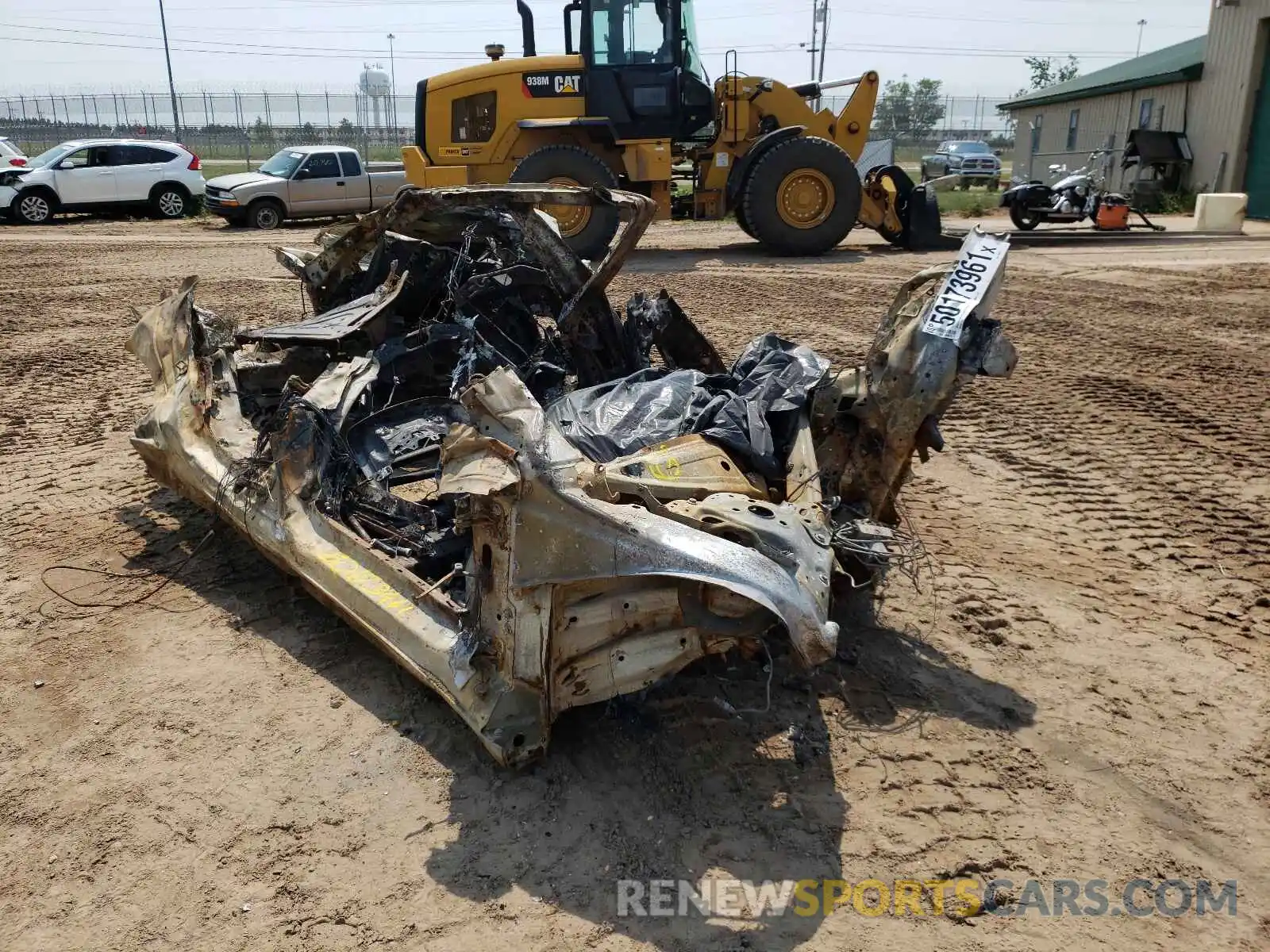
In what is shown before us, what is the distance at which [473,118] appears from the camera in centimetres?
1275

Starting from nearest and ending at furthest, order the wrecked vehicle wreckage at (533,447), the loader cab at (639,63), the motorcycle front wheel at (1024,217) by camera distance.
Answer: the wrecked vehicle wreckage at (533,447) → the loader cab at (639,63) → the motorcycle front wheel at (1024,217)

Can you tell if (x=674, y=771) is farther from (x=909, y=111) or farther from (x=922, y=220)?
(x=909, y=111)

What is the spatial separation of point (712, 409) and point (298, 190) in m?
15.8

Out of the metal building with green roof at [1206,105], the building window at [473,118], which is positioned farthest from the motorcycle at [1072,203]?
the building window at [473,118]

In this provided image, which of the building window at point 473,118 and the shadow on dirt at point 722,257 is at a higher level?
the building window at point 473,118

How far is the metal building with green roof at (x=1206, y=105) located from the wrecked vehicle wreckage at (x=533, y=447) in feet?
59.0

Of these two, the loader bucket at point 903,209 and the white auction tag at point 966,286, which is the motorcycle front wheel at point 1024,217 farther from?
the white auction tag at point 966,286

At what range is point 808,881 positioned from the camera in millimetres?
2504

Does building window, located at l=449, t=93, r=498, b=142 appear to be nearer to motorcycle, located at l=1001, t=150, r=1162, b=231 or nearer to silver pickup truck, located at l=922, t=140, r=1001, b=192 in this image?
motorcycle, located at l=1001, t=150, r=1162, b=231

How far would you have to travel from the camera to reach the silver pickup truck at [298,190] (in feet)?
55.9

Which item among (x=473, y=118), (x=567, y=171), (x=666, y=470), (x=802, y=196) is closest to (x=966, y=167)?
(x=802, y=196)

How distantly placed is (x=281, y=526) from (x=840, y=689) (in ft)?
6.97

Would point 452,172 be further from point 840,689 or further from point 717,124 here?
point 840,689

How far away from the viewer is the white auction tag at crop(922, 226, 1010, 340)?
3248 millimetres
